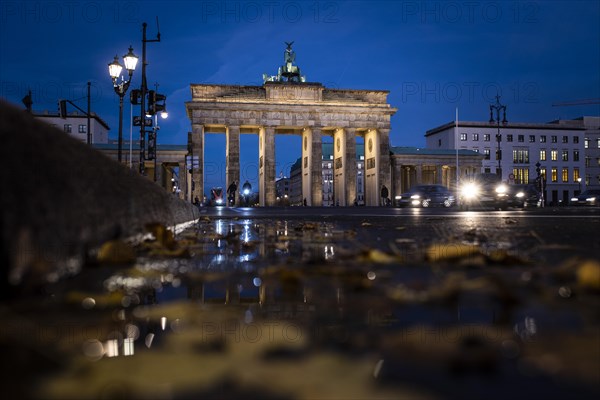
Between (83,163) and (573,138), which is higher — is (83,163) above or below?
below

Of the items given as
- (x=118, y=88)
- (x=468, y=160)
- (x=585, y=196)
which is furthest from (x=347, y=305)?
(x=468, y=160)

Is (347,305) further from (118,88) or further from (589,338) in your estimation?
(118,88)

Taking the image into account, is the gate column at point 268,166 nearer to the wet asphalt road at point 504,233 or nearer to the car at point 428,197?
the car at point 428,197

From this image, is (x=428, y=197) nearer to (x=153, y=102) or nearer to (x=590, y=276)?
(x=153, y=102)

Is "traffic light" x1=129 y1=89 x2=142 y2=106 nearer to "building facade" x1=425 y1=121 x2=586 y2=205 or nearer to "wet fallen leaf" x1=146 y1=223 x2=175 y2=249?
"wet fallen leaf" x1=146 y1=223 x2=175 y2=249

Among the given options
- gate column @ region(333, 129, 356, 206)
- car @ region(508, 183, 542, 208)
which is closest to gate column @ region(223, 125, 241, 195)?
gate column @ region(333, 129, 356, 206)

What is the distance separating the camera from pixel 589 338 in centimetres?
126

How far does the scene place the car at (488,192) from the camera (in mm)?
29094

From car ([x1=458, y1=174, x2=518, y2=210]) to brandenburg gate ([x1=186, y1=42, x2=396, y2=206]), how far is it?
2619 centimetres

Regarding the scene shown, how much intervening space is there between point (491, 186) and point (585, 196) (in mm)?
20593

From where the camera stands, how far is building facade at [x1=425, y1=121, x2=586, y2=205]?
308ft

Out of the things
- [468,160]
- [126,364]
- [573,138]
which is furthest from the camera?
[573,138]

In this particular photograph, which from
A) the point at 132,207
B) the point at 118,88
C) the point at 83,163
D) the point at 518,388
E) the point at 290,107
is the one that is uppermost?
the point at 290,107

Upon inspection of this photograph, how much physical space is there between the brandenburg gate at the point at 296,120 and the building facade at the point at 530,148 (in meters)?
38.7
